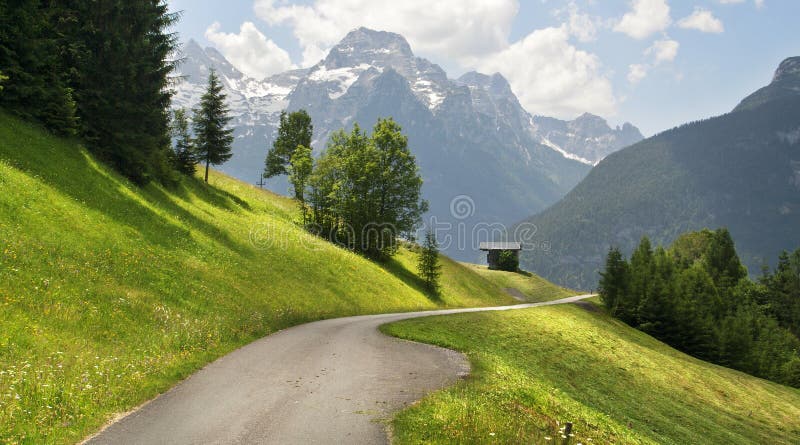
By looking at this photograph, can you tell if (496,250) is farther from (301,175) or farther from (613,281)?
(301,175)

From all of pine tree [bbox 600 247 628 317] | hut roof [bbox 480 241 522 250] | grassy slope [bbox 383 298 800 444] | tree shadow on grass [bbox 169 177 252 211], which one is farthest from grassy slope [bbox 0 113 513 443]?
hut roof [bbox 480 241 522 250]

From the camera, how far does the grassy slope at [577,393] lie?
1110 cm

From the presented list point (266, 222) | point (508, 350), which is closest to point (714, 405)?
point (508, 350)

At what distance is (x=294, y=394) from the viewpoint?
12.6 meters

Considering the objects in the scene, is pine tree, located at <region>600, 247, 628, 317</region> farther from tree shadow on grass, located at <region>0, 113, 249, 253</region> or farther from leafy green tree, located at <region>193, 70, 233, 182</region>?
leafy green tree, located at <region>193, 70, 233, 182</region>

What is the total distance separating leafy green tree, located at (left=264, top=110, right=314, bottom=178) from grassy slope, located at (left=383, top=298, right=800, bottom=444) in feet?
173

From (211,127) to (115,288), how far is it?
4225 cm

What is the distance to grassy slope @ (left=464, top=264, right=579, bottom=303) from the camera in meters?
79.8

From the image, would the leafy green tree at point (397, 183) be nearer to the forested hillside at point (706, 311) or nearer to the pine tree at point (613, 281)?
the pine tree at point (613, 281)

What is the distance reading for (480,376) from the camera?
15.4 meters

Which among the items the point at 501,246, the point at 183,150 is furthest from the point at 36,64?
the point at 501,246

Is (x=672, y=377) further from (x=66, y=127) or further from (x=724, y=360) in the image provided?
(x=66, y=127)

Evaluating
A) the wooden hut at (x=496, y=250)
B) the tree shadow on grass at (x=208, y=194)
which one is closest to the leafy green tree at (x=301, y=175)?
the tree shadow on grass at (x=208, y=194)

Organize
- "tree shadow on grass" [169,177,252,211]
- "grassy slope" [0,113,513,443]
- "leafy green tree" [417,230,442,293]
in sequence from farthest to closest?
1. "leafy green tree" [417,230,442,293]
2. "tree shadow on grass" [169,177,252,211]
3. "grassy slope" [0,113,513,443]
